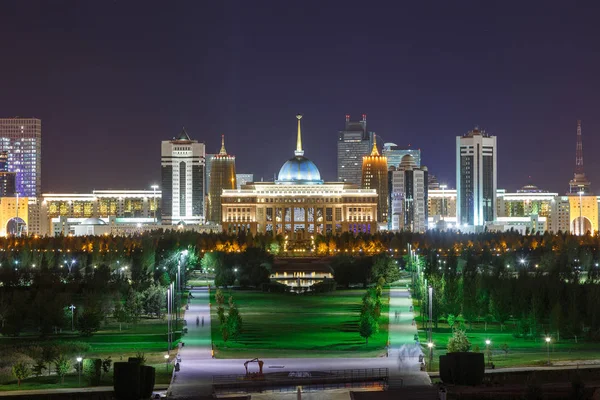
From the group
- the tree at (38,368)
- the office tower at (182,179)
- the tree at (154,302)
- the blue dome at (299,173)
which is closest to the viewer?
the tree at (38,368)

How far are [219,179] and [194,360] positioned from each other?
140m

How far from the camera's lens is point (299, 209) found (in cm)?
16712

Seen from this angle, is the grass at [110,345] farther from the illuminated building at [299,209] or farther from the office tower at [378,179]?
the office tower at [378,179]

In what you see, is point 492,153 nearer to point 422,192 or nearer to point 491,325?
point 422,192

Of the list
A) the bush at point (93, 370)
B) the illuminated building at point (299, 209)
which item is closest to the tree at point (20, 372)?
the bush at point (93, 370)

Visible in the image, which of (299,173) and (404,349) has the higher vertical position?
(299,173)

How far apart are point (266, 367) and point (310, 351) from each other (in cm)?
494

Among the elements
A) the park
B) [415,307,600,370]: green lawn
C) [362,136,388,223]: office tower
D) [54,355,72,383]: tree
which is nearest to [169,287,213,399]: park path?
the park

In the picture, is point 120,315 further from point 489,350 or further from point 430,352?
point 489,350

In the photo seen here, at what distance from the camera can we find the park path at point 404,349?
45.0 m

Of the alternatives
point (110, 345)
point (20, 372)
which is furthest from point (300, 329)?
point (20, 372)

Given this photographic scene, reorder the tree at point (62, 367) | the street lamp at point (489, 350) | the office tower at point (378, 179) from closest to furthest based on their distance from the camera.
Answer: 1. the tree at point (62, 367)
2. the street lamp at point (489, 350)
3. the office tower at point (378, 179)

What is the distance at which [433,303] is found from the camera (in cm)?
6612

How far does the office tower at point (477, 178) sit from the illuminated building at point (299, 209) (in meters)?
19.8
